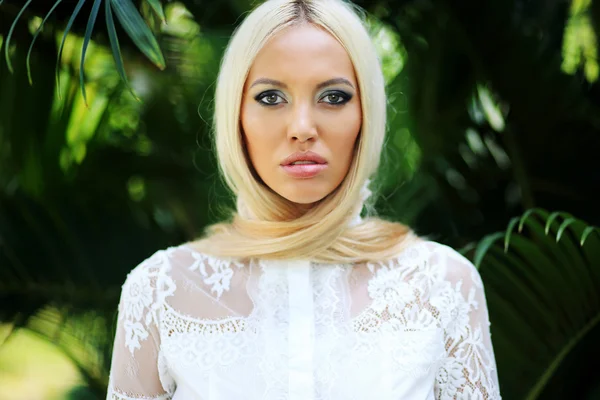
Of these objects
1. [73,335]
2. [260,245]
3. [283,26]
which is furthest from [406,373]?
[73,335]

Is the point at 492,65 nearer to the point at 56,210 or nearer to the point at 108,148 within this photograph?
the point at 108,148

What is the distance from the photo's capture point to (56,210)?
221cm

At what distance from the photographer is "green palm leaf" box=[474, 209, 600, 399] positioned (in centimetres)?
180

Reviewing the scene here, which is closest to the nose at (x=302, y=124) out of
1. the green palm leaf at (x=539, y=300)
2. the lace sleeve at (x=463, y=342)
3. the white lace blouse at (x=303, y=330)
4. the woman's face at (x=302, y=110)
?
the woman's face at (x=302, y=110)

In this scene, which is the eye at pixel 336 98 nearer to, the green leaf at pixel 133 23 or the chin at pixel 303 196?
the chin at pixel 303 196

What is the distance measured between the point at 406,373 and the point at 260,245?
328mm

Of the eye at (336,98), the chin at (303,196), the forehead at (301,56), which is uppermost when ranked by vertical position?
the forehead at (301,56)

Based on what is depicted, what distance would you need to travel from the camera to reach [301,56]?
136 cm

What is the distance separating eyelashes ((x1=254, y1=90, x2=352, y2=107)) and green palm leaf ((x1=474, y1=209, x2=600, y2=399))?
1.91ft

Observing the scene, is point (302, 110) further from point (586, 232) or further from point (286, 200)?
point (586, 232)

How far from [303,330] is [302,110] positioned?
0.36m

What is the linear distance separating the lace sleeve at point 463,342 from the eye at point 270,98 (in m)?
0.41

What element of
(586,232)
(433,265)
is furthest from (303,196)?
(586,232)

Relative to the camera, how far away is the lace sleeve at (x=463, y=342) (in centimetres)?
142
